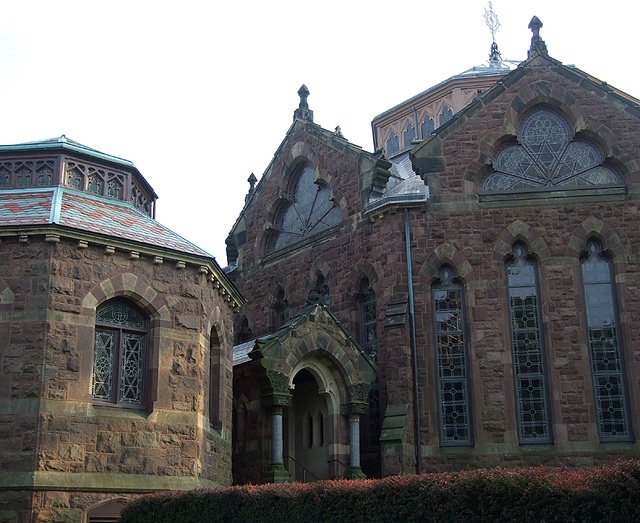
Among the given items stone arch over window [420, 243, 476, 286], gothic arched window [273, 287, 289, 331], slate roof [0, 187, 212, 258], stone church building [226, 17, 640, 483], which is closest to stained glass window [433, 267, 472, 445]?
stone church building [226, 17, 640, 483]

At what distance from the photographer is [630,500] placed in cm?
910

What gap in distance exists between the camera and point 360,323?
872 inches

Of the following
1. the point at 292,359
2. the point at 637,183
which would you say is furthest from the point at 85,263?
the point at 637,183

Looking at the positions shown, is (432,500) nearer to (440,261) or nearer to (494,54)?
(440,261)

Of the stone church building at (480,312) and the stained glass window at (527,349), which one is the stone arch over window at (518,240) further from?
the stained glass window at (527,349)

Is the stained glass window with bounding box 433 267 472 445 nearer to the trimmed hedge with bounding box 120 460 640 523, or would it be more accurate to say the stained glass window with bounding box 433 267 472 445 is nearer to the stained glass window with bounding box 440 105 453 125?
the trimmed hedge with bounding box 120 460 640 523

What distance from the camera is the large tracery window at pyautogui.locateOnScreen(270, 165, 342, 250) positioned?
24.2m

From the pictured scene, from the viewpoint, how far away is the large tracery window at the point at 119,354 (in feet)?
50.9

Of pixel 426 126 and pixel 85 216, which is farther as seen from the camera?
pixel 426 126

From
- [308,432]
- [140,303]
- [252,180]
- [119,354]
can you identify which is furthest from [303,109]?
[119,354]

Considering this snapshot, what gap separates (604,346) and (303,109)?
1201 centimetres

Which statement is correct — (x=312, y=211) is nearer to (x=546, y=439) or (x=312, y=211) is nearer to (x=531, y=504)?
(x=546, y=439)

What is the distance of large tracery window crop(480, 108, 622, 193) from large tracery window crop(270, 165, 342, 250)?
4.94m

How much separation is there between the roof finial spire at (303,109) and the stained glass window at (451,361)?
8.06 m
